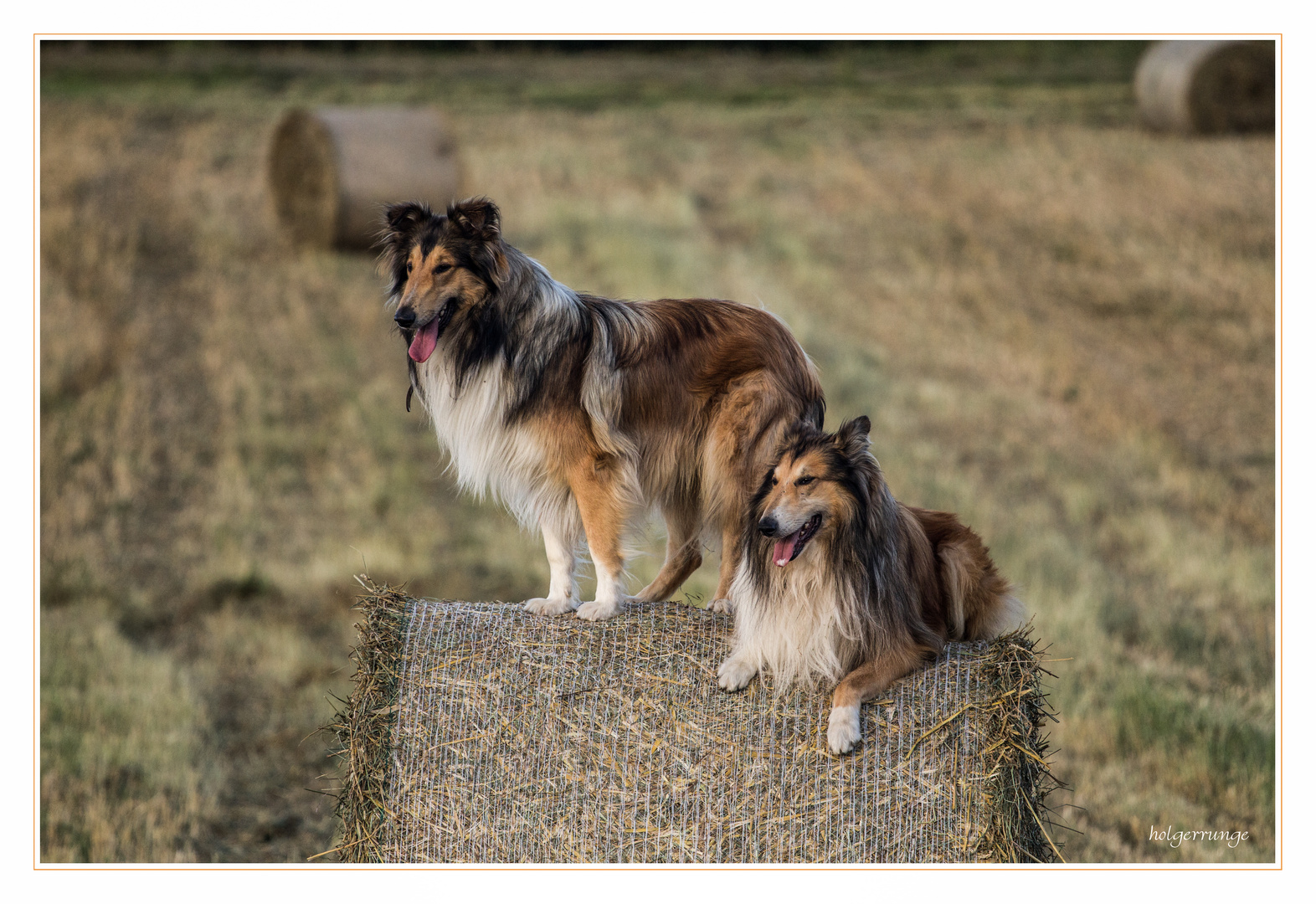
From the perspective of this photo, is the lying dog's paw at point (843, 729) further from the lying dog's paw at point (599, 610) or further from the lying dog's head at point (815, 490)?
the lying dog's paw at point (599, 610)

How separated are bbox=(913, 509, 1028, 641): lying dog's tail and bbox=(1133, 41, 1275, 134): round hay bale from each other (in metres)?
19.0

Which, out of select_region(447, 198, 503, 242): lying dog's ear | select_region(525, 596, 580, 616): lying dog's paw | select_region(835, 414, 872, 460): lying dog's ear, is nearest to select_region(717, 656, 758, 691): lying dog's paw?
select_region(525, 596, 580, 616): lying dog's paw

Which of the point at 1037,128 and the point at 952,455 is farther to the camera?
the point at 1037,128

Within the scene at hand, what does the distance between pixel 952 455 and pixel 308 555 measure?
7605 mm

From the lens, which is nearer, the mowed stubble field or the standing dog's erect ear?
the standing dog's erect ear

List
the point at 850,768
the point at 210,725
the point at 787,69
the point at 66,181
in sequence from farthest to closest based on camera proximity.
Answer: the point at 787,69
the point at 66,181
the point at 210,725
the point at 850,768

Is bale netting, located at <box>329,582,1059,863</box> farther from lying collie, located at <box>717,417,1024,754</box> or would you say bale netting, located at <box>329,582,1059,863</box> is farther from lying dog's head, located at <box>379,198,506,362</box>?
lying dog's head, located at <box>379,198,506,362</box>

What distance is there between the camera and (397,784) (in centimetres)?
539

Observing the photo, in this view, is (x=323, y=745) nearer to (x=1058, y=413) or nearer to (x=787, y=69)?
(x=1058, y=413)

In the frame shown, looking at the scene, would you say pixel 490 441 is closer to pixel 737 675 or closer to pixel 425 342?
pixel 425 342

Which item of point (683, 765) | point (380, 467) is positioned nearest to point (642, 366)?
point (683, 765)

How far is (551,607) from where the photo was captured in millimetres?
5883

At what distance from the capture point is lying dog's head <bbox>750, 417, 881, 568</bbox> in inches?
198

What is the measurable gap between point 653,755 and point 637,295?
12.6 m
